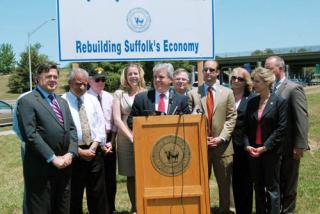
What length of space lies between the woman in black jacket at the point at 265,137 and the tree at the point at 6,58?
363 ft

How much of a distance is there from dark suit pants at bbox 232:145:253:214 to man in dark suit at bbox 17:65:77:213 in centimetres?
227

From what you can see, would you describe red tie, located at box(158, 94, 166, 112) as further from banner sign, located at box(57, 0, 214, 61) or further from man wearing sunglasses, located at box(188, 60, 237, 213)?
banner sign, located at box(57, 0, 214, 61)

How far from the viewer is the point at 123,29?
6.19 m

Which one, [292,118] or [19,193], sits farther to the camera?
[19,193]

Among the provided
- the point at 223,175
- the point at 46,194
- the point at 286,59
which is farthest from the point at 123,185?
the point at 286,59

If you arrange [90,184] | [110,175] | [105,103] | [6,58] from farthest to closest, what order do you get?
[6,58] < [110,175] < [105,103] < [90,184]

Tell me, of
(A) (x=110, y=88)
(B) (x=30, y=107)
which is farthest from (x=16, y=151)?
(A) (x=110, y=88)

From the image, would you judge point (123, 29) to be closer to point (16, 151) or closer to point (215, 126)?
point (215, 126)

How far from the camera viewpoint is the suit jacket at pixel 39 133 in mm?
4503

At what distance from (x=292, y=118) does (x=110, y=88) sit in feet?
167

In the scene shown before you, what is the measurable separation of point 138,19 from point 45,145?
2425 millimetres

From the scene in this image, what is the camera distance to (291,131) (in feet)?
18.9

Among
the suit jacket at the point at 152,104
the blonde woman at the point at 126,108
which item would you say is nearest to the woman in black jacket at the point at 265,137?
the suit jacket at the point at 152,104

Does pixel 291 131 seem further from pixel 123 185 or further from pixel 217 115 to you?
pixel 123 185
